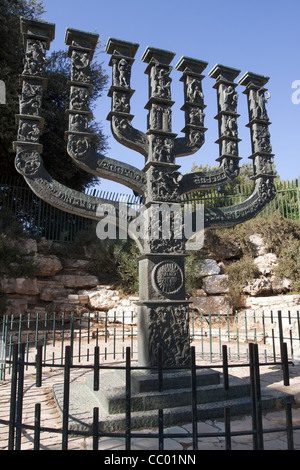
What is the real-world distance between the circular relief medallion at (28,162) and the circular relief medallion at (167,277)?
72.7 inches

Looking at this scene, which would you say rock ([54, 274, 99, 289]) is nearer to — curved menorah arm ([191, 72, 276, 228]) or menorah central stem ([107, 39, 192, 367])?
menorah central stem ([107, 39, 192, 367])

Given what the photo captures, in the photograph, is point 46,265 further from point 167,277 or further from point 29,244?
point 167,277

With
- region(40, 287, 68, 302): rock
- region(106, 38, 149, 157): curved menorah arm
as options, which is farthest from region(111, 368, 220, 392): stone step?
region(40, 287, 68, 302): rock

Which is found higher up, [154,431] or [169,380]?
[169,380]

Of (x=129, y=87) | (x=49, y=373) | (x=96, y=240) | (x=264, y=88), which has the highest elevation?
(x=264, y=88)

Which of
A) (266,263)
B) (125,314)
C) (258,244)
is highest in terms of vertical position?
(258,244)

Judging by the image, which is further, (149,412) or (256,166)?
(256,166)

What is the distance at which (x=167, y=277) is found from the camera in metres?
3.84

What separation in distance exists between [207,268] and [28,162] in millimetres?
7046

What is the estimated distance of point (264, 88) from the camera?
501cm

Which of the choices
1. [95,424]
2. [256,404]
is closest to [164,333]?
[256,404]
